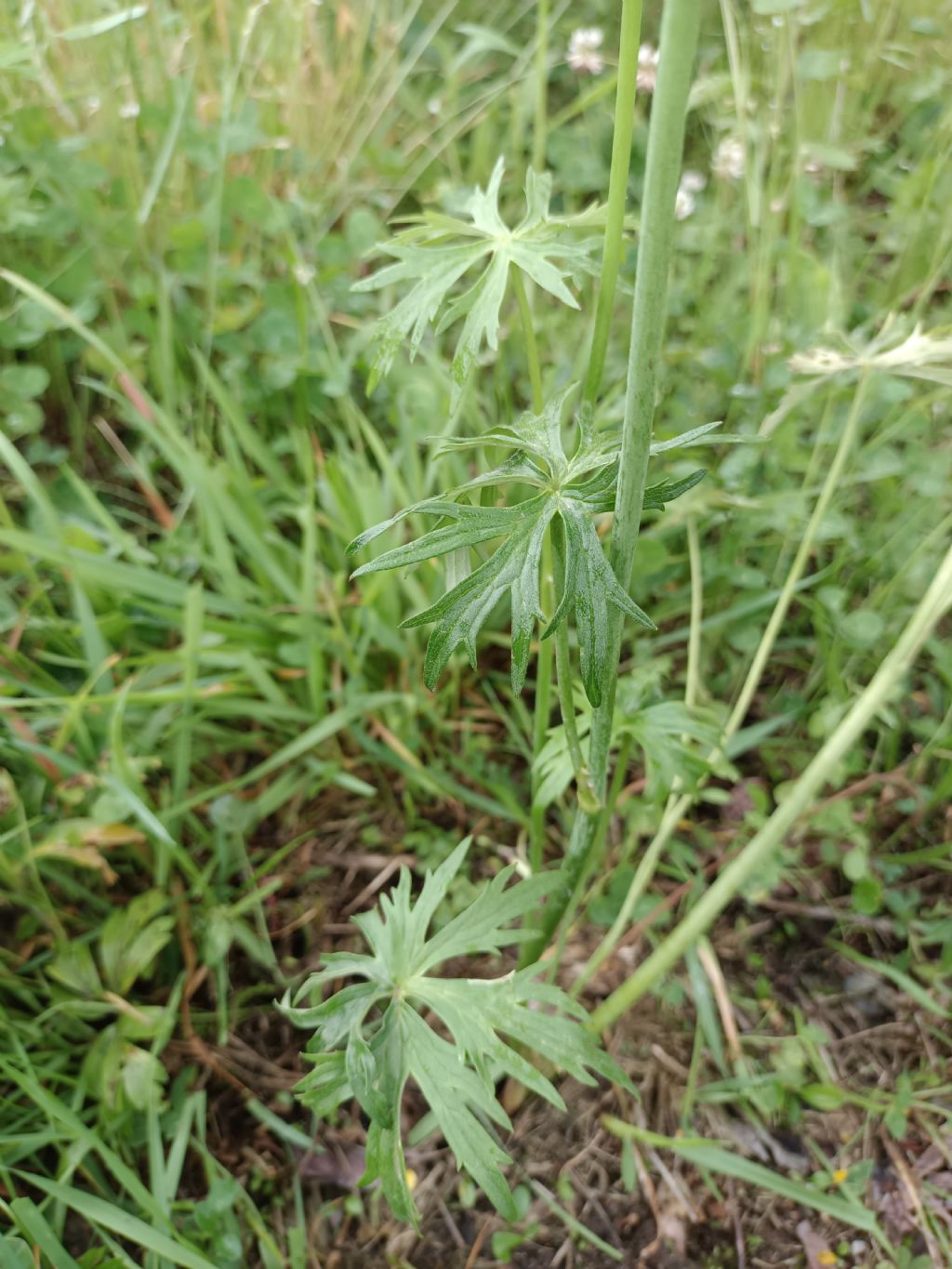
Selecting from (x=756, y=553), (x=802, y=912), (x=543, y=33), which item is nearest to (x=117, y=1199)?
(x=802, y=912)

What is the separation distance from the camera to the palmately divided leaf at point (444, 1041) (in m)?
0.79

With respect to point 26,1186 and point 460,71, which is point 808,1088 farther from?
point 460,71

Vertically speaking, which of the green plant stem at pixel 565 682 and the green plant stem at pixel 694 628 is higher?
the green plant stem at pixel 565 682

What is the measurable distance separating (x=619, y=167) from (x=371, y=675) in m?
0.98

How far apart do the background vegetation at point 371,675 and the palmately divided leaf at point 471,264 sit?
0.11m

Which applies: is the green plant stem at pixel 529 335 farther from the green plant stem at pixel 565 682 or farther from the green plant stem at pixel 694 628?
the green plant stem at pixel 694 628

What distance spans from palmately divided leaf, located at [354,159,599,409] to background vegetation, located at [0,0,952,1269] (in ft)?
0.35

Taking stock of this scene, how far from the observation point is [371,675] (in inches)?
58.7

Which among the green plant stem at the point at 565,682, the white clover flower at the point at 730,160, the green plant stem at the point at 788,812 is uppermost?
→ the white clover flower at the point at 730,160

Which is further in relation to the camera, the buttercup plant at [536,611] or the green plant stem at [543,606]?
the green plant stem at [543,606]

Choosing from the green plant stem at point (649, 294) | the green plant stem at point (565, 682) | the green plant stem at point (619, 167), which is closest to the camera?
the green plant stem at point (649, 294)

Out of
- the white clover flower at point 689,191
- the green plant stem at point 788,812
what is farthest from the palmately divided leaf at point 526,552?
the white clover flower at point 689,191

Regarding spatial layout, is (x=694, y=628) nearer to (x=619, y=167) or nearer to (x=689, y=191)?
(x=619, y=167)

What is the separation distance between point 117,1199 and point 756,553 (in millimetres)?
1384
